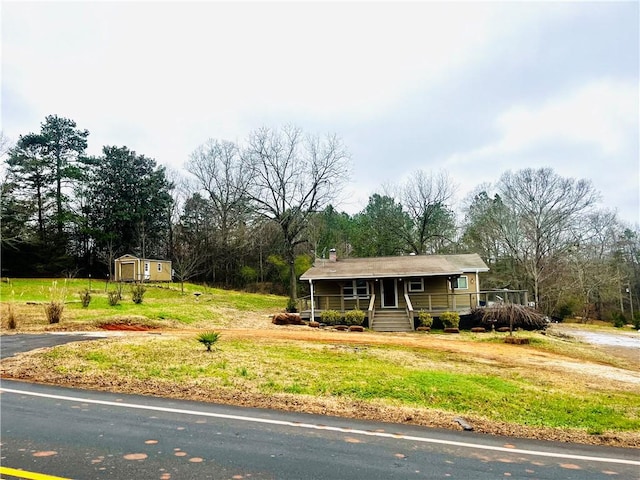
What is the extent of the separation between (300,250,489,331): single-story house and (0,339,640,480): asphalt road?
17.4 metres

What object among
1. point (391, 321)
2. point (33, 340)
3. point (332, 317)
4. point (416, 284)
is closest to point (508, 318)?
point (416, 284)

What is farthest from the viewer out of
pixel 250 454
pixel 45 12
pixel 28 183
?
pixel 28 183

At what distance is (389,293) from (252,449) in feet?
70.7

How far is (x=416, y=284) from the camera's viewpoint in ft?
83.8

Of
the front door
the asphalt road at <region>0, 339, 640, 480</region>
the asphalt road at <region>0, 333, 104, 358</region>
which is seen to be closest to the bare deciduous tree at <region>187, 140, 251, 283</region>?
the front door

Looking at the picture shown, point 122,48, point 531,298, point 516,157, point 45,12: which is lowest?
point 531,298

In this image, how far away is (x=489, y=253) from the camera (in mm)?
42250

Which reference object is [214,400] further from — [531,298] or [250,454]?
[531,298]

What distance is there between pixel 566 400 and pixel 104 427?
8.00 metres

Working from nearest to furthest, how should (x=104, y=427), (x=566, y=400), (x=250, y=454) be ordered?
(x=250, y=454) → (x=104, y=427) → (x=566, y=400)

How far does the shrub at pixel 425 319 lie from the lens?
22594mm

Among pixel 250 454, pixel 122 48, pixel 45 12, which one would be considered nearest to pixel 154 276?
pixel 122 48

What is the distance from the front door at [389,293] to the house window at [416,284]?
3.07 feet

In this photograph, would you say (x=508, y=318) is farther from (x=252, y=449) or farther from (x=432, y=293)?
(x=252, y=449)
